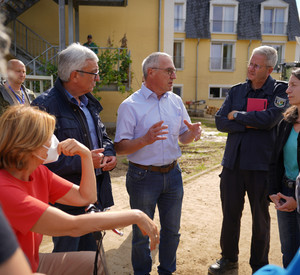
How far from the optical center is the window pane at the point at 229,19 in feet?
88.2

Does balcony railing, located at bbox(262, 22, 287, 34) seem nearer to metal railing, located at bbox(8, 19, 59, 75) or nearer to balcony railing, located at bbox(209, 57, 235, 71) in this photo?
balcony railing, located at bbox(209, 57, 235, 71)

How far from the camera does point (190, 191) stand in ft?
19.7

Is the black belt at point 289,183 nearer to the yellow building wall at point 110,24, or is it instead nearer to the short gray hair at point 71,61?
the short gray hair at point 71,61

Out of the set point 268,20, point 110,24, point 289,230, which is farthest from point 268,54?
point 268,20

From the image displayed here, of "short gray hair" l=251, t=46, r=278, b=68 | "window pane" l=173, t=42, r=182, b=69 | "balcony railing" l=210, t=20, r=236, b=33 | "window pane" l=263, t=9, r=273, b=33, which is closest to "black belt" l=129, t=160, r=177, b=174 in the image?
"short gray hair" l=251, t=46, r=278, b=68

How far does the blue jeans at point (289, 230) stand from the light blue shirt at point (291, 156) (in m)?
0.14

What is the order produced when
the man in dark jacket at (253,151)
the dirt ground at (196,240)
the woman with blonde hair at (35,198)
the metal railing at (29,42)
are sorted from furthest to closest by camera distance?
the metal railing at (29,42)
the dirt ground at (196,240)
the man in dark jacket at (253,151)
the woman with blonde hair at (35,198)

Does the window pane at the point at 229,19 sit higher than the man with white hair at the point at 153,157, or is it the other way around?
the window pane at the point at 229,19

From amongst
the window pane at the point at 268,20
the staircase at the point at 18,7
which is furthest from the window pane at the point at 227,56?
the staircase at the point at 18,7

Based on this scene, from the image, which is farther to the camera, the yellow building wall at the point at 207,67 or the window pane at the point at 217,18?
the window pane at the point at 217,18

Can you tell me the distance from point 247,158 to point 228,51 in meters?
25.9

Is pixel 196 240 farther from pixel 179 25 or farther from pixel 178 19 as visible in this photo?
pixel 178 19

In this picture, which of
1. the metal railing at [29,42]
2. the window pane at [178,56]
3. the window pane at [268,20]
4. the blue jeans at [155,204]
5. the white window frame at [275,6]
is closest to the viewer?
the blue jeans at [155,204]

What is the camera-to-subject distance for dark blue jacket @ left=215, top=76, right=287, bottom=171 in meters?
3.01
